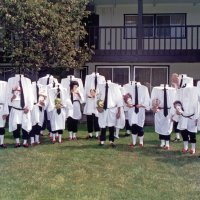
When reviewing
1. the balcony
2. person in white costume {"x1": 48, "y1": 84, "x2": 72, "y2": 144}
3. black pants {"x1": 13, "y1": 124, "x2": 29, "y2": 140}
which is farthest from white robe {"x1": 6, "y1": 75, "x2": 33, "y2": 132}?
the balcony

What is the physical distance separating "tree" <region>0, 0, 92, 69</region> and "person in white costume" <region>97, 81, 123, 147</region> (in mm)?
5408

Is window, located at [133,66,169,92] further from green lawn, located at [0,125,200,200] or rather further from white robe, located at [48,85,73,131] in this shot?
green lawn, located at [0,125,200,200]

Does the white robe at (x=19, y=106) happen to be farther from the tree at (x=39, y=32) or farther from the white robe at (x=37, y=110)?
the tree at (x=39, y=32)

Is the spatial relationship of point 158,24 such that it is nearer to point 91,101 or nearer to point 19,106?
point 91,101

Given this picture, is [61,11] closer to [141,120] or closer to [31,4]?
[31,4]

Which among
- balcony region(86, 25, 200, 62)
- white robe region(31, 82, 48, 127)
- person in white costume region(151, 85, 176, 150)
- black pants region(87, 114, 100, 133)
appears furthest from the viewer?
balcony region(86, 25, 200, 62)

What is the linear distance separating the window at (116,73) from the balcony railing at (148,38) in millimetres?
1022

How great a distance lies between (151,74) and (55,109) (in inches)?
396

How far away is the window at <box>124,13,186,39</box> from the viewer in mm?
21797

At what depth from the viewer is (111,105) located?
12.2 m

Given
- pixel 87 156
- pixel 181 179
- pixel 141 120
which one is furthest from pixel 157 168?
pixel 141 120

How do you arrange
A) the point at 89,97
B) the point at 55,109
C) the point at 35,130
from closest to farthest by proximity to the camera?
the point at 35,130 → the point at 55,109 → the point at 89,97

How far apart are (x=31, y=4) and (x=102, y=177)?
948 centimetres

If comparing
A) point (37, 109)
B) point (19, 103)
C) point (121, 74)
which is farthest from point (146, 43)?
point (19, 103)
